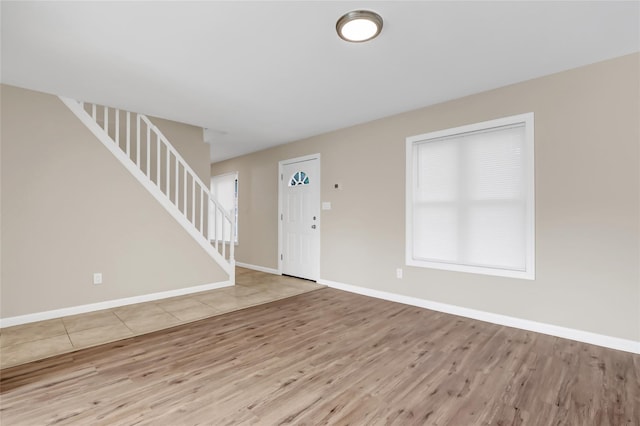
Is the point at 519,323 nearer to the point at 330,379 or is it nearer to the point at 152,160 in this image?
the point at 330,379

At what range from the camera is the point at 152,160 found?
4453mm

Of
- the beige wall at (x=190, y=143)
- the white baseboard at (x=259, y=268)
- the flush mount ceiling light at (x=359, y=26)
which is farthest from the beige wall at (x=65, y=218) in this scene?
the flush mount ceiling light at (x=359, y=26)

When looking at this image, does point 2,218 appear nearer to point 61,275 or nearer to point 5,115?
point 61,275

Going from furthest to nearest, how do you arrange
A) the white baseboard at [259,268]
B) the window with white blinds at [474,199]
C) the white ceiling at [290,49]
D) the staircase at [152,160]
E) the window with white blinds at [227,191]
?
the window with white blinds at [227,191]
the white baseboard at [259,268]
the staircase at [152,160]
the window with white blinds at [474,199]
the white ceiling at [290,49]

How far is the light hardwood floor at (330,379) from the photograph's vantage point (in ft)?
5.71

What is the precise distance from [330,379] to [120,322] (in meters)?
2.48

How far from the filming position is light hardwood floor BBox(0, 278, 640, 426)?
1739 mm

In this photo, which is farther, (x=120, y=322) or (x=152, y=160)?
(x=152, y=160)

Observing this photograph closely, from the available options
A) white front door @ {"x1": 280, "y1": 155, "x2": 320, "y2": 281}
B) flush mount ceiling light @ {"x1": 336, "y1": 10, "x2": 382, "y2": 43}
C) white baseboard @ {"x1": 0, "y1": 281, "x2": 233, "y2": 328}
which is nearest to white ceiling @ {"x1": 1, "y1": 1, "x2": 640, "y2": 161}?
flush mount ceiling light @ {"x1": 336, "y1": 10, "x2": 382, "y2": 43}

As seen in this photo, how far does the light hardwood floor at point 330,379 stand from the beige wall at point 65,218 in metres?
1.29

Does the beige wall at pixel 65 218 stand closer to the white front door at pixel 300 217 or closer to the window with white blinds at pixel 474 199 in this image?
the white front door at pixel 300 217

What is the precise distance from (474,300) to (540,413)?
5.53 feet

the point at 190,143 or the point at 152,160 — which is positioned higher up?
the point at 190,143

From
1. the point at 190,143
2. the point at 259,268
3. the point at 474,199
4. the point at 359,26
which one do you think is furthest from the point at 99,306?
the point at 474,199
